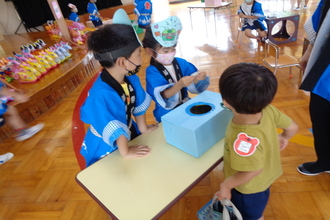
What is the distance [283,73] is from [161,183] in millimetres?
2587

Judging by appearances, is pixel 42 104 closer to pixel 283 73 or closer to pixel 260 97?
pixel 260 97

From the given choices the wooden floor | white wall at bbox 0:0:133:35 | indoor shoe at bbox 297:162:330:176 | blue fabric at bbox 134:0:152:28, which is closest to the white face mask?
the wooden floor

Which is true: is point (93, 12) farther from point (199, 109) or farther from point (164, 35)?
point (199, 109)

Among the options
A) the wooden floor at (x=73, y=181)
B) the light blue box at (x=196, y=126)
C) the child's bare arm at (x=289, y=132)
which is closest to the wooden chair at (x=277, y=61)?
the wooden floor at (x=73, y=181)

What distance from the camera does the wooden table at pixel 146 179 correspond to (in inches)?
28.3

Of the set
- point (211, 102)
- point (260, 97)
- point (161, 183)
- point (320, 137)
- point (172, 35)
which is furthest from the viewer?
point (320, 137)

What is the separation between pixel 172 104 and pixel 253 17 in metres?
3.10

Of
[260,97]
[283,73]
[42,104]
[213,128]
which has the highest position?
[260,97]

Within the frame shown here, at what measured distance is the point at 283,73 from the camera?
2.76 m

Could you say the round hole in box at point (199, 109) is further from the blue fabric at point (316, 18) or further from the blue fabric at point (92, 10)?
the blue fabric at point (92, 10)

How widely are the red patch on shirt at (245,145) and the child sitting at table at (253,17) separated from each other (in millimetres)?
3567

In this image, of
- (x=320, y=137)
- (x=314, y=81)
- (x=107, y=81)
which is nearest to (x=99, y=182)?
(x=107, y=81)

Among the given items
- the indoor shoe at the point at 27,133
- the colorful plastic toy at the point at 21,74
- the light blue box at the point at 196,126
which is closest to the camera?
the light blue box at the point at 196,126

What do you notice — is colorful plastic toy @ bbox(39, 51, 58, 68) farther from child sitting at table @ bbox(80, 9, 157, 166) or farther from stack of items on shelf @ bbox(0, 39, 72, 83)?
child sitting at table @ bbox(80, 9, 157, 166)
